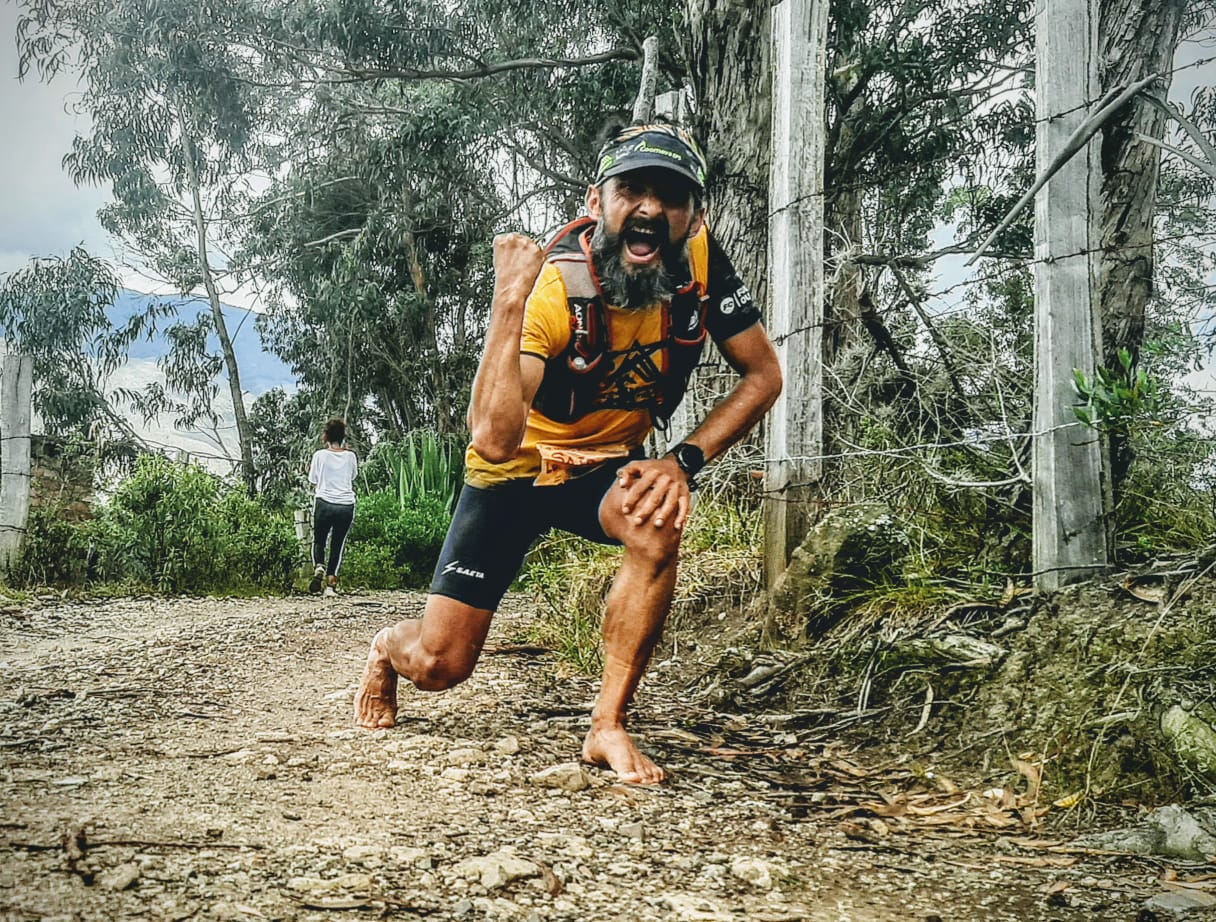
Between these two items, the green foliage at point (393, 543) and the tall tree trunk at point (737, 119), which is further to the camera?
the green foliage at point (393, 543)

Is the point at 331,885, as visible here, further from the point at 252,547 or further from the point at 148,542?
the point at 252,547

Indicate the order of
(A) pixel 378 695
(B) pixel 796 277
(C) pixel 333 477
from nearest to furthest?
(A) pixel 378 695, (B) pixel 796 277, (C) pixel 333 477

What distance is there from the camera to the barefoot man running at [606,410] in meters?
2.73

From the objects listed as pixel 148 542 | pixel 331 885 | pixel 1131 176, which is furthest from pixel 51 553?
pixel 1131 176

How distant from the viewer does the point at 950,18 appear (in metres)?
11.1

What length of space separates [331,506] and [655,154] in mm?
7232

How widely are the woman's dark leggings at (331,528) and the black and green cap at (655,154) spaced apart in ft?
23.1

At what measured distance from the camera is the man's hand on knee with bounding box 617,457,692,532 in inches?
109

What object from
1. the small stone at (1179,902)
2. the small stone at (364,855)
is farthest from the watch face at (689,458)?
the small stone at (1179,902)

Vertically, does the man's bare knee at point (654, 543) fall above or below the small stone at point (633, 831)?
above

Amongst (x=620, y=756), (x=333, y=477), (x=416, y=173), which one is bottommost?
(x=620, y=756)

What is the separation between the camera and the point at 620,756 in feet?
8.96

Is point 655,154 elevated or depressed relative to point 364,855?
elevated

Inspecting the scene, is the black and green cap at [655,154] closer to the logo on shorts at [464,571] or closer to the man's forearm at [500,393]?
the man's forearm at [500,393]
